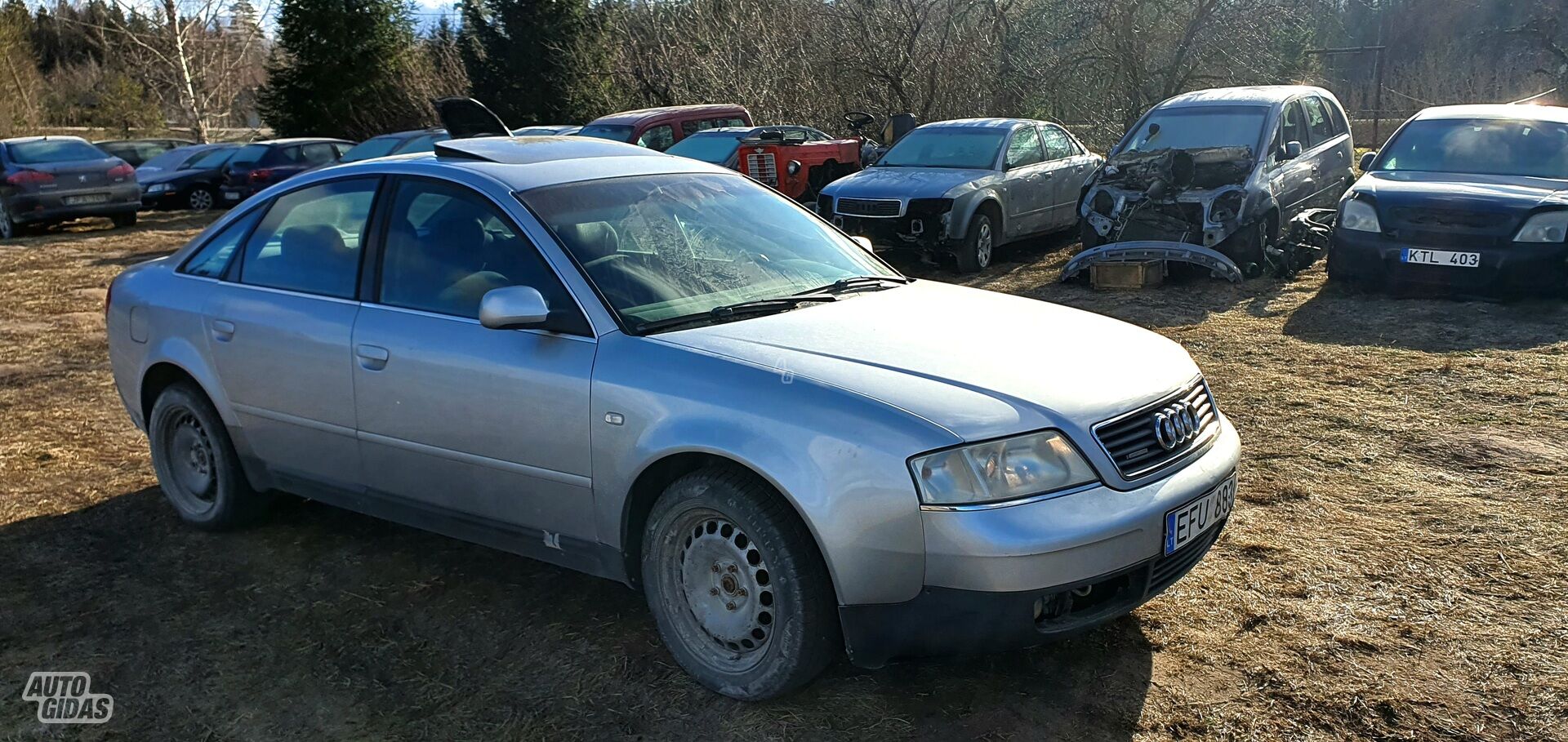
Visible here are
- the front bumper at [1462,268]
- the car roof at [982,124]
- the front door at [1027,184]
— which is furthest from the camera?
the car roof at [982,124]

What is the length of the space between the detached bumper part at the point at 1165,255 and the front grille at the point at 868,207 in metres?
1.96

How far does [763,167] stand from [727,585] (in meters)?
11.2

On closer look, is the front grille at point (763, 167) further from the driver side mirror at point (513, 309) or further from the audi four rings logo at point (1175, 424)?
the audi four rings logo at point (1175, 424)

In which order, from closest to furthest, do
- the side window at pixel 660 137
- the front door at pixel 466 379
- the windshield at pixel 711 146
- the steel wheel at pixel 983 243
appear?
the front door at pixel 466 379 → the steel wheel at pixel 983 243 → the windshield at pixel 711 146 → the side window at pixel 660 137

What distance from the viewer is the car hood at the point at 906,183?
11711mm

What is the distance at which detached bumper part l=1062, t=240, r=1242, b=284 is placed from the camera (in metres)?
10.1

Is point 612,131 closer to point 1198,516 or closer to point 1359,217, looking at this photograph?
point 1359,217

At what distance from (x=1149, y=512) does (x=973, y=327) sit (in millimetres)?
898

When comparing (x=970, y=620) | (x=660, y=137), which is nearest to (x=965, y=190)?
(x=660, y=137)

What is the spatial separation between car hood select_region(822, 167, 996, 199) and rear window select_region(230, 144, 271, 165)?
13797 mm

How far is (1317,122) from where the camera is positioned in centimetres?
1197

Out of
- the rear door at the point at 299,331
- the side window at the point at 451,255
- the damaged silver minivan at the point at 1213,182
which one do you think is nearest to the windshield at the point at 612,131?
the damaged silver minivan at the point at 1213,182

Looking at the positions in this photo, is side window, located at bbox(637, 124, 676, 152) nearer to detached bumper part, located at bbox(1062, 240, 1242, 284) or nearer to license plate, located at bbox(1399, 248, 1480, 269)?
detached bumper part, located at bbox(1062, 240, 1242, 284)

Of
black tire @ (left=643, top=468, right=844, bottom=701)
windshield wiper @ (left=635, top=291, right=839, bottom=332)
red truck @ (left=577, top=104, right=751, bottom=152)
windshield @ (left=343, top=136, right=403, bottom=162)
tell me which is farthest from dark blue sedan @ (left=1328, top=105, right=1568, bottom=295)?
windshield @ (left=343, top=136, right=403, bottom=162)
